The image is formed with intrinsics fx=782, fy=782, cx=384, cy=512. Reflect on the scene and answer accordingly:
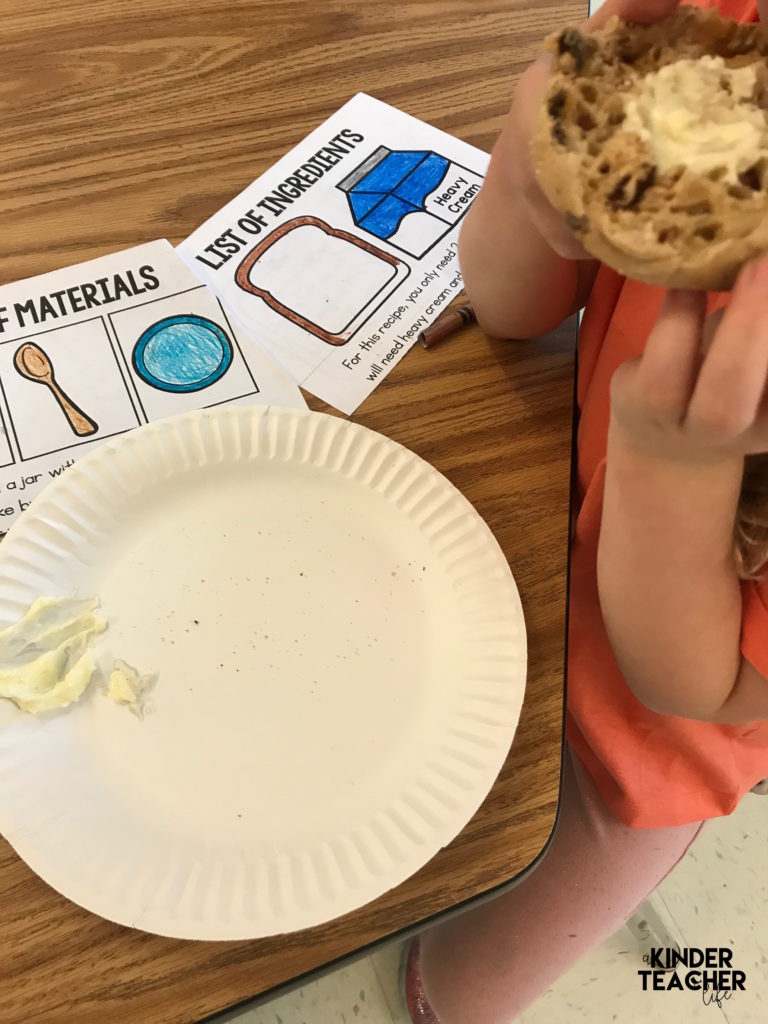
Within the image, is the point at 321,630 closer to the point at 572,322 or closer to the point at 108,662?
the point at 108,662

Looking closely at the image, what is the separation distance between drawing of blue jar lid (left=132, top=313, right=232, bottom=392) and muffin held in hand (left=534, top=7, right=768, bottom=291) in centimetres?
32

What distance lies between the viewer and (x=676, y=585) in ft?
1.60

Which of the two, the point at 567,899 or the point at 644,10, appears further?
the point at 567,899

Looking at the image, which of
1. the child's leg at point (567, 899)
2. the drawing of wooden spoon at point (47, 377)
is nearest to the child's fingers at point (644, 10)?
Result: the drawing of wooden spoon at point (47, 377)

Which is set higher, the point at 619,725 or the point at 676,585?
the point at 676,585

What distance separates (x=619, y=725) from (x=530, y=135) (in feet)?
1.47

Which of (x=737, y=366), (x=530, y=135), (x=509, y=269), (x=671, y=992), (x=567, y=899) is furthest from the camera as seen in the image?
(x=671, y=992)

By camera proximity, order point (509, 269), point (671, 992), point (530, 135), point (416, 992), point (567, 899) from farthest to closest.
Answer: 1. point (671, 992)
2. point (416, 992)
3. point (567, 899)
4. point (509, 269)
5. point (530, 135)

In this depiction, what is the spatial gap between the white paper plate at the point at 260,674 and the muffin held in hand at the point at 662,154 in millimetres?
218

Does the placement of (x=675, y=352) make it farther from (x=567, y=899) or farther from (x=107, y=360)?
(x=567, y=899)

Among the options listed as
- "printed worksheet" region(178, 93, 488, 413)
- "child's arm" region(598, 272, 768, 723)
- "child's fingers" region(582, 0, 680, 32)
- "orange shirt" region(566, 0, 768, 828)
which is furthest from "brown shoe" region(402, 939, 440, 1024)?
"child's fingers" region(582, 0, 680, 32)

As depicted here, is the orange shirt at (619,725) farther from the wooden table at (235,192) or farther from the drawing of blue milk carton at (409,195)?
the drawing of blue milk carton at (409,195)

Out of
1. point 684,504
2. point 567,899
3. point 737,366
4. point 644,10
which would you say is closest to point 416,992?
point 567,899

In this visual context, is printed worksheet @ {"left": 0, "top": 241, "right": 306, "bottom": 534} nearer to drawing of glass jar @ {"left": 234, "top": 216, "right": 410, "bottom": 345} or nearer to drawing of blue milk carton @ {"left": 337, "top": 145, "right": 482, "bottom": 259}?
drawing of glass jar @ {"left": 234, "top": 216, "right": 410, "bottom": 345}
